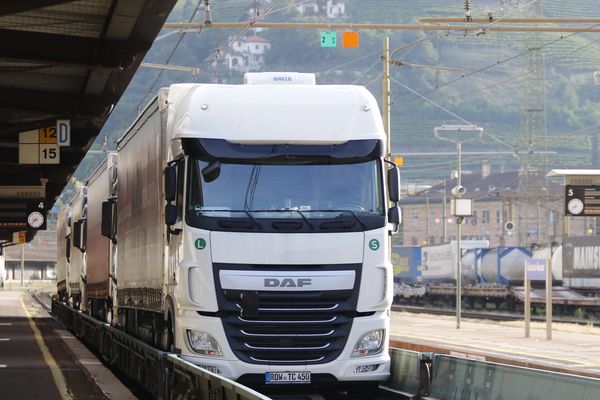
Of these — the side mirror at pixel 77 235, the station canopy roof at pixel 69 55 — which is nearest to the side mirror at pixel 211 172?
the station canopy roof at pixel 69 55

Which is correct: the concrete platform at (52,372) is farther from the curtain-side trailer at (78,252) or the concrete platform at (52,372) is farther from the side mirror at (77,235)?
the side mirror at (77,235)

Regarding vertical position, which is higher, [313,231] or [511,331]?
[313,231]

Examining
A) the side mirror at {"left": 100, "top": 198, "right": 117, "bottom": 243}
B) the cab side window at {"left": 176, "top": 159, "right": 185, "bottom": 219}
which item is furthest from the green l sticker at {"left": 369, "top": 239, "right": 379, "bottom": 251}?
the side mirror at {"left": 100, "top": 198, "right": 117, "bottom": 243}

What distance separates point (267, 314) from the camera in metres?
13.6

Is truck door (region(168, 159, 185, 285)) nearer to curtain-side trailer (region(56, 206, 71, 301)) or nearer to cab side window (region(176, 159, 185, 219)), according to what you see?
cab side window (region(176, 159, 185, 219))

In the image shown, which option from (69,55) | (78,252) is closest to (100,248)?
(69,55)

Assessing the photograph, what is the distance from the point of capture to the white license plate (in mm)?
13625

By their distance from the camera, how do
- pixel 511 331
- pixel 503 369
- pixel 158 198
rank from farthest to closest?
1. pixel 511 331
2. pixel 158 198
3. pixel 503 369

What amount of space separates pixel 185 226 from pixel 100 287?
597 inches

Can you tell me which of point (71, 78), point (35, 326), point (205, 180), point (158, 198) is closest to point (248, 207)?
point (205, 180)

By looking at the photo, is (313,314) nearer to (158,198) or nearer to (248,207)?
(248,207)

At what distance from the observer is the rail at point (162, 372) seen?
11.2 meters

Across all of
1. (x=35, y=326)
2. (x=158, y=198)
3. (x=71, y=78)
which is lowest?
(x=35, y=326)

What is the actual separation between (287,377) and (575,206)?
74.1 ft
